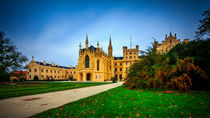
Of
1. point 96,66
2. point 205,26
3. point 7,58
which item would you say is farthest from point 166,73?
point 96,66

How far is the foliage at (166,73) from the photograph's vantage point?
910cm

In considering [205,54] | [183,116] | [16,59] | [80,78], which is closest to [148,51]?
[205,54]

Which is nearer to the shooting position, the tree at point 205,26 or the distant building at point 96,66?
the tree at point 205,26

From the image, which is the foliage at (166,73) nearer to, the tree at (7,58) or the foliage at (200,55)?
the foliage at (200,55)

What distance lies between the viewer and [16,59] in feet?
30.1

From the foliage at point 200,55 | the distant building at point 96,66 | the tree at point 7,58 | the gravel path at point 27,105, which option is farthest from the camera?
the distant building at point 96,66

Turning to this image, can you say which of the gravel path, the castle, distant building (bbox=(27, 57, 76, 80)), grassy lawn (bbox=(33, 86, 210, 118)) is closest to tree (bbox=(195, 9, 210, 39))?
grassy lawn (bbox=(33, 86, 210, 118))

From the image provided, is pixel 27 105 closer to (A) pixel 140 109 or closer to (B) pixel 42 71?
(A) pixel 140 109

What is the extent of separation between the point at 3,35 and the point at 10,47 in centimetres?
104

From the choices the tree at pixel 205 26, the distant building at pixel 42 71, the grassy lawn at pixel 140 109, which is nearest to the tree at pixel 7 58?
the grassy lawn at pixel 140 109

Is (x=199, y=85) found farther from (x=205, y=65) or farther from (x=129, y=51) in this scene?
(x=129, y=51)

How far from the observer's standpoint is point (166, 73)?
9992 millimetres

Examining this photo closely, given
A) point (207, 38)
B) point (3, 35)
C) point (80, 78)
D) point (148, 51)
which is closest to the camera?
point (3, 35)

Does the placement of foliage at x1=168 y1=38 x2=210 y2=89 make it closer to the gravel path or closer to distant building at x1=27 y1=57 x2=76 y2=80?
the gravel path
